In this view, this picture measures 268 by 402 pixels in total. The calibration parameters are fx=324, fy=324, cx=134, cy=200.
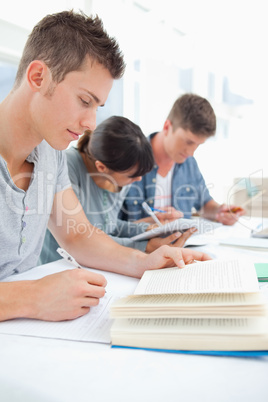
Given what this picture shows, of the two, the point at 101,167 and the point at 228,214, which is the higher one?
the point at 101,167

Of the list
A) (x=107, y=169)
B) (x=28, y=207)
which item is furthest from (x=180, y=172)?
(x=28, y=207)

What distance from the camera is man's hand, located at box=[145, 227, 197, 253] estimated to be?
A: 1038 mm

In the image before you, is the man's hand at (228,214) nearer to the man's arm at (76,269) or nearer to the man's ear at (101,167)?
the man's ear at (101,167)

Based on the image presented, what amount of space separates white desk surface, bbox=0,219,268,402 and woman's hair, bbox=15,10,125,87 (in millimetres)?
574

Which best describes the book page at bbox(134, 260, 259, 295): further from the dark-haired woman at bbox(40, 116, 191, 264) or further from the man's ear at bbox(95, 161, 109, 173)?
the man's ear at bbox(95, 161, 109, 173)

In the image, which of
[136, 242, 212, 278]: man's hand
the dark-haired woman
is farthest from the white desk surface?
the dark-haired woman

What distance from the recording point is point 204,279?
0.57m

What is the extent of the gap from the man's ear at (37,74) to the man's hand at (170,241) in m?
0.57

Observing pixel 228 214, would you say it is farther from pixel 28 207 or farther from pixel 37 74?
pixel 37 74

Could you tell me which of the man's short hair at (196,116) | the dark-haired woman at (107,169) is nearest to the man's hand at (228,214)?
the man's short hair at (196,116)

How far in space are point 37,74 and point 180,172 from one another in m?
1.36

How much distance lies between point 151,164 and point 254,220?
79cm

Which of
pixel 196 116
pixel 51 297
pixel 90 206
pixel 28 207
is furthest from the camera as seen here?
pixel 196 116

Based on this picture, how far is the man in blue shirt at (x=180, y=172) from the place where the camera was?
1735 mm
